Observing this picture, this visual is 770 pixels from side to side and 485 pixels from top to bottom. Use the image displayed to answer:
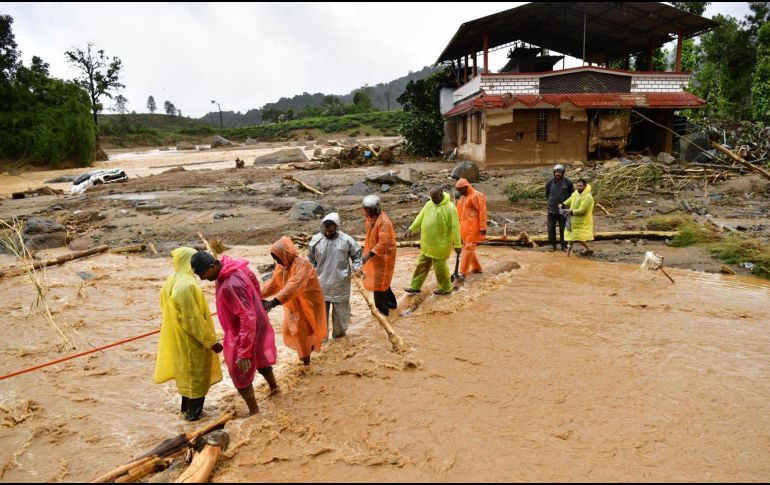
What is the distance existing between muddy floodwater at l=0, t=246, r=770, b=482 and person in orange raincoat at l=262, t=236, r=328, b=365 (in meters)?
0.43

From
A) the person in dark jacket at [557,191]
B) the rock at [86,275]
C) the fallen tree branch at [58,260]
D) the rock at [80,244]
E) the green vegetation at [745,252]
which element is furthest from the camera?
the rock at [80,244]

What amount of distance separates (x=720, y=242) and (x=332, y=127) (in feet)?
177

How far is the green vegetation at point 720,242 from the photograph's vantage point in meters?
8.46

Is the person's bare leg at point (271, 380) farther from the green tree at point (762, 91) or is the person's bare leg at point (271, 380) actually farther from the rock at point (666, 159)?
the green tree at point (762, 91)

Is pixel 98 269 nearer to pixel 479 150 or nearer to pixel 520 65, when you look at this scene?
pixel 479 150

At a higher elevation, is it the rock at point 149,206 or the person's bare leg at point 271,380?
the rock at point 149,206

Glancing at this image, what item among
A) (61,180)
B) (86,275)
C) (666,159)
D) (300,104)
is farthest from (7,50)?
(300,104)

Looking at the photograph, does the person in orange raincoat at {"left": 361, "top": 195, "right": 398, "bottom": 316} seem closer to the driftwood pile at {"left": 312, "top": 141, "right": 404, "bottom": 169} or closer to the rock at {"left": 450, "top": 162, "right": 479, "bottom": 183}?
the rock at {"left": 450, "top": 162, "right": 479, "bottom": 183}

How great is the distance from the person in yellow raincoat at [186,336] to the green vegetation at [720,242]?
857 centimetres

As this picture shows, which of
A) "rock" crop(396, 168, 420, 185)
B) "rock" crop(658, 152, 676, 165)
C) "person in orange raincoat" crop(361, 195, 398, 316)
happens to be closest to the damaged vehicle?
"rock" crop(396, 168, 420, 185)

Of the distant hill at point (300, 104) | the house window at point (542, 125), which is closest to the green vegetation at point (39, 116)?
the house window at point (542, 125)

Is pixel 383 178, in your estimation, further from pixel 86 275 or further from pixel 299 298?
pixel 299 298

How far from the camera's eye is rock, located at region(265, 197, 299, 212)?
604 inches

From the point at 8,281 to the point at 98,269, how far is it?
1551mm
